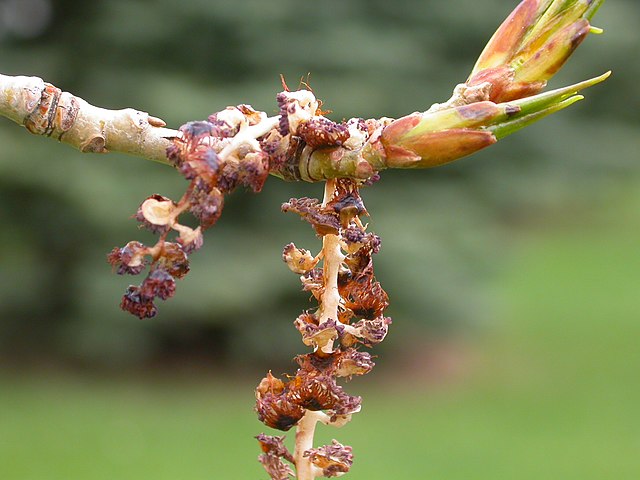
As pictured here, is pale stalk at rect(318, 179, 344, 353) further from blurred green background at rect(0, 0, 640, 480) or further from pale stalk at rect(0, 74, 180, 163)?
blurred green background at rect(0, 0, 640, 480)

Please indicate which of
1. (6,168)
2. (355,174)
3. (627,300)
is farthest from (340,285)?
(627,300)

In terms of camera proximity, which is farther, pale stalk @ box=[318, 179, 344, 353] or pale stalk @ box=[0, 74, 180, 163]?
pale stalk @ box=[0, 74, 180, 163]

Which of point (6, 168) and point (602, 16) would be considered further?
point (602, 16)

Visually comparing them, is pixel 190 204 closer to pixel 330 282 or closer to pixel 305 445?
pixel 330 282

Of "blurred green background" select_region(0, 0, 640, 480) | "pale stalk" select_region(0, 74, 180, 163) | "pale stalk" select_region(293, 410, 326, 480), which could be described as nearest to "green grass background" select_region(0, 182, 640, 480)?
"blurred green background" select_region(0, 0, 640, 480)

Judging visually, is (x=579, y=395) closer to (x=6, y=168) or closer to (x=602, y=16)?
(x=602, y=16)

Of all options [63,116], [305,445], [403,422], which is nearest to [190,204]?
[305,445]
